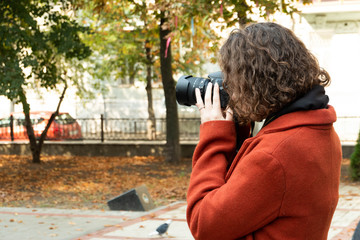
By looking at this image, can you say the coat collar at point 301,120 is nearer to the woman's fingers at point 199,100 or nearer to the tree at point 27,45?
the woman's fingers at point 199,100

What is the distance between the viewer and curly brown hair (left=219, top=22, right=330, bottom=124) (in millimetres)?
1627

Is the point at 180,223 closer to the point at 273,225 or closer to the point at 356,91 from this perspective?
the point at 273,225

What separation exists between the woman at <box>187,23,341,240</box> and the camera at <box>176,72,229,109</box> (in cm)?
10

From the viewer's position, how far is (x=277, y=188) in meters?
1.57

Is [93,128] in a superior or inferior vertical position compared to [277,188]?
inferior

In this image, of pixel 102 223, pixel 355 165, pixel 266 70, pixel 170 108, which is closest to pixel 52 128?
pixel 170 108

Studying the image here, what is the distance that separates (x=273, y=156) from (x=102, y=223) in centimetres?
636

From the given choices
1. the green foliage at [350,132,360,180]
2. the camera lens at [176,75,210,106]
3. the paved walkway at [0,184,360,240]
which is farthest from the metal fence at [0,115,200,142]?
the camera lens at [176,75,210,106]

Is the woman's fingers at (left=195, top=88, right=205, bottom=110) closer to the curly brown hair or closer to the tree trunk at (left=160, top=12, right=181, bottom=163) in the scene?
Answer: the curly brown hair

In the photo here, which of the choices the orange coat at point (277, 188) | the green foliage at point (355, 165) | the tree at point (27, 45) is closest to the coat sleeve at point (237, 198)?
the orange coat at point (277, 188)

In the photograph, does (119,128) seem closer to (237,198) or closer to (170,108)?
(170,108)

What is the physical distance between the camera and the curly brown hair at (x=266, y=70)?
1627 millimetres

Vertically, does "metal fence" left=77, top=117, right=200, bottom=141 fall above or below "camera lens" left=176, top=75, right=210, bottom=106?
below

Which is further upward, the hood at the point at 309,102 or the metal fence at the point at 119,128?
the hood at the point at 309,102
